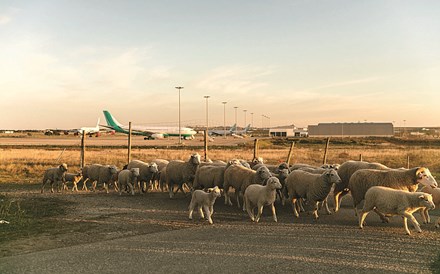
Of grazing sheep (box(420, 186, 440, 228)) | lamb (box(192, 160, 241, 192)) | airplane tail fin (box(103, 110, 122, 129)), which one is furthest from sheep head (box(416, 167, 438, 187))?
airplane tail fin (box(103, 110, 122, 129))

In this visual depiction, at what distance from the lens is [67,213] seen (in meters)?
13.1

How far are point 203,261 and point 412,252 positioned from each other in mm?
4704

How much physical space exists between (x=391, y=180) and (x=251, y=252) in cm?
589

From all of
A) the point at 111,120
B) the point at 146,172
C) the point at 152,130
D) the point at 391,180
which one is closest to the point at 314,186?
the point at 391,180

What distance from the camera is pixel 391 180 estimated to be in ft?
38.9

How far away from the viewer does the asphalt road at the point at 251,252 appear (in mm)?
7348

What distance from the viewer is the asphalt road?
7348mm

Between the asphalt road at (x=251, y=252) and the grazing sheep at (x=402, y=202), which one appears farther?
the grazing sheep at (x=402, y=202)

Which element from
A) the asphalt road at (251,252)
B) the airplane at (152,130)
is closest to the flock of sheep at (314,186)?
the asphalt road at (251,252)

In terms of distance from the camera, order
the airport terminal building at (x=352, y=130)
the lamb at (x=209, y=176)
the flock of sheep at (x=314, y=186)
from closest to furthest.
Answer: the flock of sheep at (x=314, y=186) < the lamb at (x=209, y=176) < the airport terminal building at (x=352, y=130)

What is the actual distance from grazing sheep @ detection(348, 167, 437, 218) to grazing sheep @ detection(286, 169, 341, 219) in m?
0.68

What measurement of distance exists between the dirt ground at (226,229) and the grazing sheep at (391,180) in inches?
A: 40.2

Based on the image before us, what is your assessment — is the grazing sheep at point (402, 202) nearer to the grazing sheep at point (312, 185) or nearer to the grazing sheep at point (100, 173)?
the grazing sheep at point (312, 185)

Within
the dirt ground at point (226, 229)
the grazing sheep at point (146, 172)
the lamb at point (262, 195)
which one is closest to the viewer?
the dirt ground at point (226, 229)
